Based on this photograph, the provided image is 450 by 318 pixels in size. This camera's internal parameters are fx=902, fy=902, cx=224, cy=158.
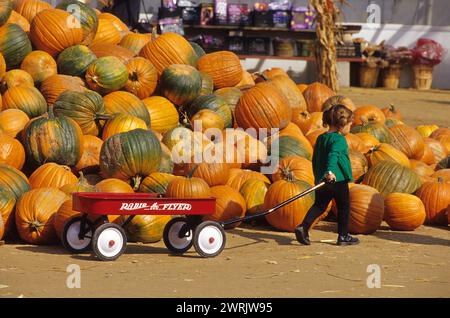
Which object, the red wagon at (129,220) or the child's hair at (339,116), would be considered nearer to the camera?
the red wagon at (129,220)

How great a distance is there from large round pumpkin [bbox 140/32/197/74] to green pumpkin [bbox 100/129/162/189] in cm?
217

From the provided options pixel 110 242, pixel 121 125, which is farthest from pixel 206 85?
pixel 110 242

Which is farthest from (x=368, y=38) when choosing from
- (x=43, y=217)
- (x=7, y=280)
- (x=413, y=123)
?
(x=7, y=280)

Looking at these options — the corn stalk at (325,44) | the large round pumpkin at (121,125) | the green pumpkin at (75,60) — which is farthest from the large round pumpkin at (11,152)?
Answer: the corn stalk at (325,44)

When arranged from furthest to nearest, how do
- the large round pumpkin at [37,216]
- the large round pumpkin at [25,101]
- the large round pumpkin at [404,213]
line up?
the large round pumpkin at [25,101] → the large round pumpkin at [404,213] → the large round pumpkin at [37,216]

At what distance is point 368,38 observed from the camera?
2245cm

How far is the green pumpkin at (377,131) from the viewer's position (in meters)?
10.1

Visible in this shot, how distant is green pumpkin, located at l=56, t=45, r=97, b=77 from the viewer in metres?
9.73

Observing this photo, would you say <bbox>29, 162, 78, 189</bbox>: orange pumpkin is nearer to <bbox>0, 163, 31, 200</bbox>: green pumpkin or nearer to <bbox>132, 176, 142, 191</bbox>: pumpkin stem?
<bbox>0, 163, 31, 200</bbox>: green pumpkin

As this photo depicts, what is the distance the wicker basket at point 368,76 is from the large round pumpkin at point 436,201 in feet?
41.7

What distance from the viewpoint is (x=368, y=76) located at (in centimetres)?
2139

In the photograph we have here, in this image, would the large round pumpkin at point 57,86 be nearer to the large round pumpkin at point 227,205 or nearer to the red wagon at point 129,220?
the large round pumpkin at point 227,205

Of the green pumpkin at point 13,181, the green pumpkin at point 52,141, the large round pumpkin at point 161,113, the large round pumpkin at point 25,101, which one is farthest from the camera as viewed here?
the large round pumpkin at point 161,113

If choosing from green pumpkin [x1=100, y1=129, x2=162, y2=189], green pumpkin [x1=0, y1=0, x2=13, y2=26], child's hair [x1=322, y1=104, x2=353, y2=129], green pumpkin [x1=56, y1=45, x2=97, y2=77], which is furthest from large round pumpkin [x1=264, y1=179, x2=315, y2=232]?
green pumpkin [x1=0, y1=0, x2=13, y2=26]
